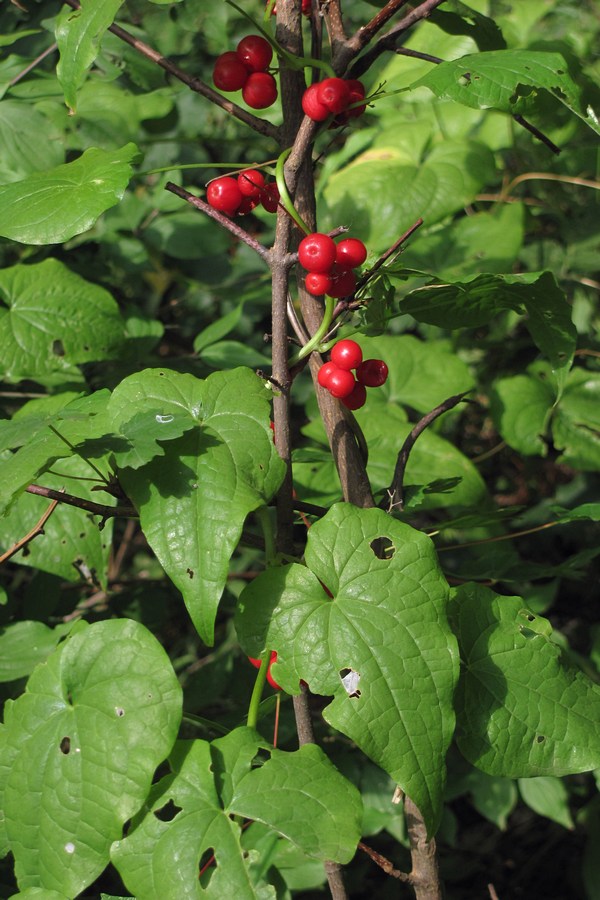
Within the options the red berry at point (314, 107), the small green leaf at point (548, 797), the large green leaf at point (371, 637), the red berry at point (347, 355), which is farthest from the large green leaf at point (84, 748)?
the small green leaf at point (548, 797)

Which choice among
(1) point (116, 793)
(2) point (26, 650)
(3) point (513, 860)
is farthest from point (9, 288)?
(3) point (513, 860)

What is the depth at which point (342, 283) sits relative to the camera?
2.99 feet

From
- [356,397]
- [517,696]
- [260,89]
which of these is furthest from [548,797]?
[260,89]

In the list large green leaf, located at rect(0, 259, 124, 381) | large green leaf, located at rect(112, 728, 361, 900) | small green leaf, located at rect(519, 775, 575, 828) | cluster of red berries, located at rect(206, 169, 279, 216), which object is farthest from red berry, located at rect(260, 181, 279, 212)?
small green leaf, located at rect(519, 775, 575, 828)

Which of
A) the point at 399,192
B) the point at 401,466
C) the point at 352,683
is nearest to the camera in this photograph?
the point at 352,683

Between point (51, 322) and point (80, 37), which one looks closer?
point (80, 37)

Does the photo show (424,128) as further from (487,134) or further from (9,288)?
(9,288)

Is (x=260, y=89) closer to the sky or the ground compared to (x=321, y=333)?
closer to the sky

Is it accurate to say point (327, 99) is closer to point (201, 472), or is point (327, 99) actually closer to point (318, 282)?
point (318, 282)

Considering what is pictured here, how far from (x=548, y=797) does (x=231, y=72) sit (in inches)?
53.6

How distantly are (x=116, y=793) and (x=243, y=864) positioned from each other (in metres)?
0.15

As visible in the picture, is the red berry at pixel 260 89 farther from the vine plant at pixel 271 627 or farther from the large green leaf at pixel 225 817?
the large green leaf at pixel 225 817

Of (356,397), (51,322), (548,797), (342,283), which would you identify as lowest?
(548,797)

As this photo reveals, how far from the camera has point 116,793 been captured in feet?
2.73
